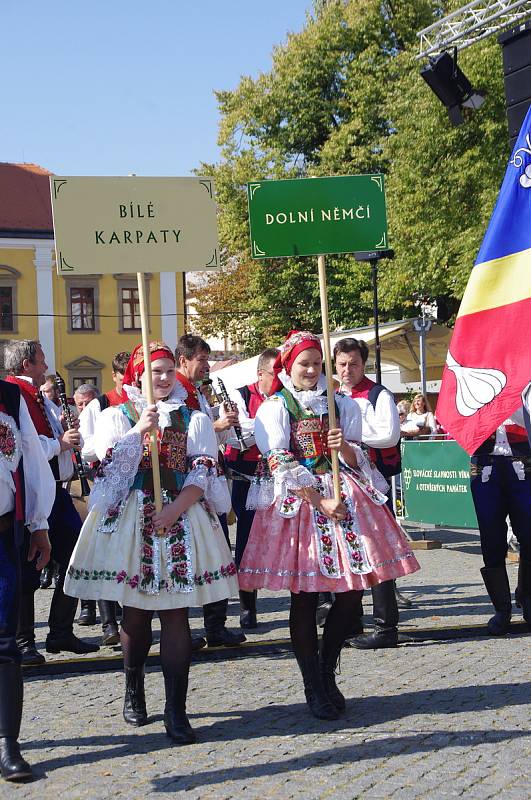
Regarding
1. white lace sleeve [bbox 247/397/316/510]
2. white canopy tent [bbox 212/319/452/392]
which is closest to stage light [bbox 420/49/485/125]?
white canopy tent [bbox 212/319/452/392]

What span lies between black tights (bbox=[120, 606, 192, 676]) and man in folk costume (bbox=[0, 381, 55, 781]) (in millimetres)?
520

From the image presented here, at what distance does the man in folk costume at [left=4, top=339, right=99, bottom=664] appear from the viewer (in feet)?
23.6

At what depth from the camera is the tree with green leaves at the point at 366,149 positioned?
26000 mm

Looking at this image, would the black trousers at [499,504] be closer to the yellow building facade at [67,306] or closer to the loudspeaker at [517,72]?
the loudspeaker at [517,72]

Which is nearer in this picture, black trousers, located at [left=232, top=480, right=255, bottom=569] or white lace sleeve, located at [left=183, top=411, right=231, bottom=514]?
white lace sleeve, located at [left=183, top=411, right=231, bottom=514]

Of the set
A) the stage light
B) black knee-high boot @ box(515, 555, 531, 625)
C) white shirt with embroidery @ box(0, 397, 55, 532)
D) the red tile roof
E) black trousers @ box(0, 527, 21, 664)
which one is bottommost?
black knee-high boot @ box(515, 555, 531, 625)

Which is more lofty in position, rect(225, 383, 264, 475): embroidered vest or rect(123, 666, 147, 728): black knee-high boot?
rect(225, 383, 264, 475): embroidered vest

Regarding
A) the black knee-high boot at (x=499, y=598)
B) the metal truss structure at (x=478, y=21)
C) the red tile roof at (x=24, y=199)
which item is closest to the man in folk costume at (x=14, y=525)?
the black knee-high boot at (x=499, y=598)

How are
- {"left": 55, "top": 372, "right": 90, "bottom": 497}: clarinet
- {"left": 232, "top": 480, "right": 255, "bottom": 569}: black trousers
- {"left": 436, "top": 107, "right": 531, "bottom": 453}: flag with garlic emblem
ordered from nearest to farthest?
{"left": 436, "top": 107, "right": 531, "bottom": 453}: flag with garlic emblem
{"left": 55, "top": 372, "right": 90, "bottom": 497}: clarinet
{"left": 232, "top": 480, "right": 255, "bottom": 569}: black trousers

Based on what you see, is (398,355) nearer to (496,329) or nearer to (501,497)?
(501,497)

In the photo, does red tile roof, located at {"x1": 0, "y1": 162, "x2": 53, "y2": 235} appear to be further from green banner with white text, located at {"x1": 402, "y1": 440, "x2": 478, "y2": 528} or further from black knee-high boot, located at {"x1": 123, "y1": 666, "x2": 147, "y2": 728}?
black knee-high boot, located at {"x1": 123, "y1": 666, "x2": 147, "y2": 728}

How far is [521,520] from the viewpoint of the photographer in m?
7.53

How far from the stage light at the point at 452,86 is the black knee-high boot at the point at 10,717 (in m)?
14.7

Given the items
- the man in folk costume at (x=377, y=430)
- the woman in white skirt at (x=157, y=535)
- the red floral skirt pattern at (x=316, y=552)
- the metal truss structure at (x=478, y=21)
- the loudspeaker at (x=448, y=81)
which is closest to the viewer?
the woman in white skirt at (x=157, y=535)
